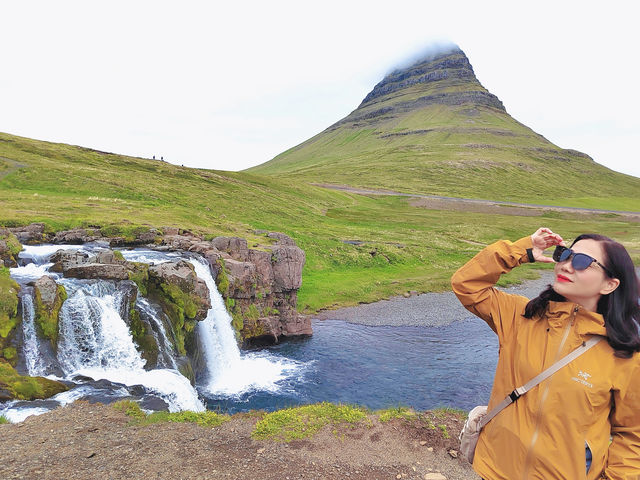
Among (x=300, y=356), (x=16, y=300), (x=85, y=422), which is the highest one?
(x=16, y=300)

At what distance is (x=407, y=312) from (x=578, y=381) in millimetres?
41386

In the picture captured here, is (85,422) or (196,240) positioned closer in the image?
(85,422)

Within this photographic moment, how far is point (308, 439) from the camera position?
12.9 m

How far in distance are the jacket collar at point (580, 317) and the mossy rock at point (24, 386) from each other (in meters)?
19.8

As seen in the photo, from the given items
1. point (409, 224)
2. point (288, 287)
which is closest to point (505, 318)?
point (288, 287)

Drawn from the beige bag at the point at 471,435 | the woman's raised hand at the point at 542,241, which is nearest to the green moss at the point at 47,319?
the beige bag at the point at 471,435

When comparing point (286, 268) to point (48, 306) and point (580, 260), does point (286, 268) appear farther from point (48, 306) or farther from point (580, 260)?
point (580, 260)

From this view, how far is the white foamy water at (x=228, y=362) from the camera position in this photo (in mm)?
26125

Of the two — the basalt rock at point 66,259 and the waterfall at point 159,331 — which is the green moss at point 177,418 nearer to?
the waterfall at point 159,331

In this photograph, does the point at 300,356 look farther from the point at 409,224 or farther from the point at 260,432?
the point at 409,224

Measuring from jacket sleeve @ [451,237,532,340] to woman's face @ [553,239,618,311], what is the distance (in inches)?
28.5

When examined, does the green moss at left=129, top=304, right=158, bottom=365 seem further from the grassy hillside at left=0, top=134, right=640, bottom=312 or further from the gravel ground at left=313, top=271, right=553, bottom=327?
the gravel ground at left=313, top=271, right=553, bottom=327

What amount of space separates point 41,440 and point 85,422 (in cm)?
164

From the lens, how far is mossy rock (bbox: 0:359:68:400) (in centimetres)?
1588
